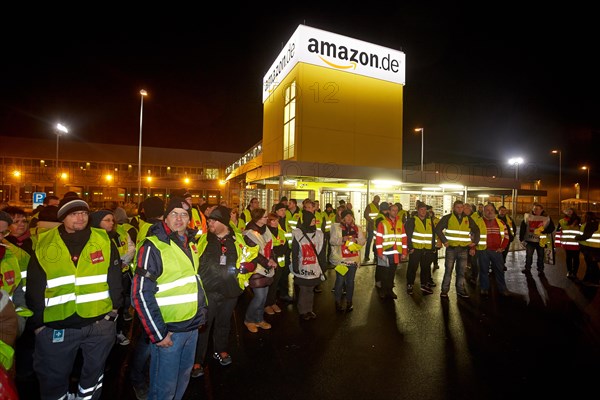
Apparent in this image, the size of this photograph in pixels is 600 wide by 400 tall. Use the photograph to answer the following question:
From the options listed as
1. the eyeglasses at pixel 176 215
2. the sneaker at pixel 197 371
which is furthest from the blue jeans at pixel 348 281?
the eyeglasses at pixel 176 215

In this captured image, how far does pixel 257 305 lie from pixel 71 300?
296 centimetres

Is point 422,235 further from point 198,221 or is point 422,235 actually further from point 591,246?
point 198,221

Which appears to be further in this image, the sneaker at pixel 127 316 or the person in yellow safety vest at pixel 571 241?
the person in yellow safety vest at pixel 571 241

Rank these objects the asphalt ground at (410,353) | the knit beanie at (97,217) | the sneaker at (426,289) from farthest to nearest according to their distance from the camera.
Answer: the sneaker at (426,289) → the asphalt ground at (410,353) → the knit beanie at (97,217)

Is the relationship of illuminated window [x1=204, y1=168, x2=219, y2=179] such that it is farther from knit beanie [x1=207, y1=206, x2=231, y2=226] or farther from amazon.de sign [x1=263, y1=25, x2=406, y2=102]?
knit beanie [x1=207, y1=206, x2=231, y2=226]

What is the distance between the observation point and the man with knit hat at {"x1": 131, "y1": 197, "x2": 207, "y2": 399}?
2480 millimetres

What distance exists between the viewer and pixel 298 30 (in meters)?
15.8

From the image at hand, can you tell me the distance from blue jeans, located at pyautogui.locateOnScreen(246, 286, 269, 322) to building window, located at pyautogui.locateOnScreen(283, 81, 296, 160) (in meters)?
12.1

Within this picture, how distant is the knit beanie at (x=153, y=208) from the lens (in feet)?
13.5

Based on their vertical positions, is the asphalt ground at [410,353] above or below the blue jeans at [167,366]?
below

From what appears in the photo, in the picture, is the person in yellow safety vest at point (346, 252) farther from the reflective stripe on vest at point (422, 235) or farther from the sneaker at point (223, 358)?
the sneaker at point (223, 358)

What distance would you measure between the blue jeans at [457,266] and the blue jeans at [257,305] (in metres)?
4.25

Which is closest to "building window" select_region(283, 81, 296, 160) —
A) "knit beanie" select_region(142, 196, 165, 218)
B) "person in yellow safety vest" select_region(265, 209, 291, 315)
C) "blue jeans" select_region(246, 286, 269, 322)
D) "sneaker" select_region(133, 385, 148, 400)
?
"person in yellow safety vest" select_region(265, 209, 291, 315)

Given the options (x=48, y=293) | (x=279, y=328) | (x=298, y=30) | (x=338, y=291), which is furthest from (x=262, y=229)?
(x=298, y=30)
